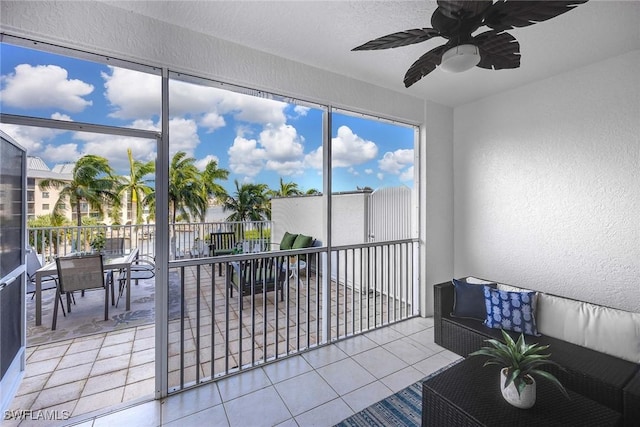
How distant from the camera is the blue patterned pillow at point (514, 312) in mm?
2354

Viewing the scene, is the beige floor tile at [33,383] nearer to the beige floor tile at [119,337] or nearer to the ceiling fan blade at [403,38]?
the beige floor tile at [119,337]

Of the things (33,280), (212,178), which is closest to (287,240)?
(212,178)

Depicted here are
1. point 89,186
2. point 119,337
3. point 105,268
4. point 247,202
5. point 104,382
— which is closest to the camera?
point 104,382

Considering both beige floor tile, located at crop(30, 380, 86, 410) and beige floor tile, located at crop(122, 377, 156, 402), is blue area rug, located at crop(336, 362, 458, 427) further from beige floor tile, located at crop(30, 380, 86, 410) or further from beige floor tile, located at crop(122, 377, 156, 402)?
beige floor tile, located at crop(30, 380, 86, 410)

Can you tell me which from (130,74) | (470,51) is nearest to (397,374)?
(470,51)

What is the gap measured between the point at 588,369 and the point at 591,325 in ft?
1.58

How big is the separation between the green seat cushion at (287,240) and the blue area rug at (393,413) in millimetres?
3338

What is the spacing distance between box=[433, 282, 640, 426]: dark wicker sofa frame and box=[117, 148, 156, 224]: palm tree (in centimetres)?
300

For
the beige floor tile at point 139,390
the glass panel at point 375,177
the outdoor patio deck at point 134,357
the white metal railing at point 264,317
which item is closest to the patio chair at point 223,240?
the white metal railing at point 264,317

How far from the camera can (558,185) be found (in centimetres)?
277

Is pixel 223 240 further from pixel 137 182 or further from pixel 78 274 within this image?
pixel 137 182

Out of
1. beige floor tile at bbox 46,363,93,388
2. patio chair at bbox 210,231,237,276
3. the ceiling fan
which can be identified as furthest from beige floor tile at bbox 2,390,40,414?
the ceiling fan

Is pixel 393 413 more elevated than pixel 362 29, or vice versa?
pixel 362 29

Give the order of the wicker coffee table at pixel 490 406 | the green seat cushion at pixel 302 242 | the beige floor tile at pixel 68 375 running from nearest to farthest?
the wicker coffee table at pixel 490 406, the beige floor tile at pixel 68 375, the green seat cushion at pixel 302 242
